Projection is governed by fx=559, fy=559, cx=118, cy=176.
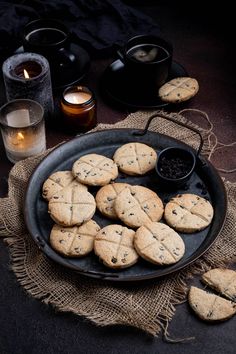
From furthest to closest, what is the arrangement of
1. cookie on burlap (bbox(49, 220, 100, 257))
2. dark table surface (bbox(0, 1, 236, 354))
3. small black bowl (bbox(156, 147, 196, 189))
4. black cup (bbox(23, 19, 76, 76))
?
black cup (bbox(23, 19, 76, 76)), small black bowl (bbox(156, 147, 196, 189)), cookie on burlap (bbox(49, 220, 100, 257)), dark table surface (bbox(0, 1, 236, 354))

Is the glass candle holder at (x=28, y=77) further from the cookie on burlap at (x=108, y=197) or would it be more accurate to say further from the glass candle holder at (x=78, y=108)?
the cookie on burlap at (x=108, y=197)

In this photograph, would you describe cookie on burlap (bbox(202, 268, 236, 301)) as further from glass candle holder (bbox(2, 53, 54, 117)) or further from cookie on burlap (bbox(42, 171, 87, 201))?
glass candle holder (bbox(2, 53, 54, 117))

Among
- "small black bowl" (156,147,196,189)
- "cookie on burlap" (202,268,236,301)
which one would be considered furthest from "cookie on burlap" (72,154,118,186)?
"cookie on burlap" (202,268,236,301)

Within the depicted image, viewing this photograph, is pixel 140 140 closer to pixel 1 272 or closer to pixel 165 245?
pixel 165 245

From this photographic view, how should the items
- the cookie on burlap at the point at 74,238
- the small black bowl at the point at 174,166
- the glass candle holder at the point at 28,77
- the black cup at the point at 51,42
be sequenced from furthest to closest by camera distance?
1. the black cup at the point at 51,42
2. the glass candle holder at the point at 28,77
3. the small black bowl at the point at 174,166
4. the cookie on burlap at the point at 74,238

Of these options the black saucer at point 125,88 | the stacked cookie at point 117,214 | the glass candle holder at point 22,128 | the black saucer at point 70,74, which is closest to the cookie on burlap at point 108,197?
the stacked cookie at point 117,214

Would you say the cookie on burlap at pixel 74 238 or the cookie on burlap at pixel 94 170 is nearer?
the cookie on burlap at pixel 74 238
